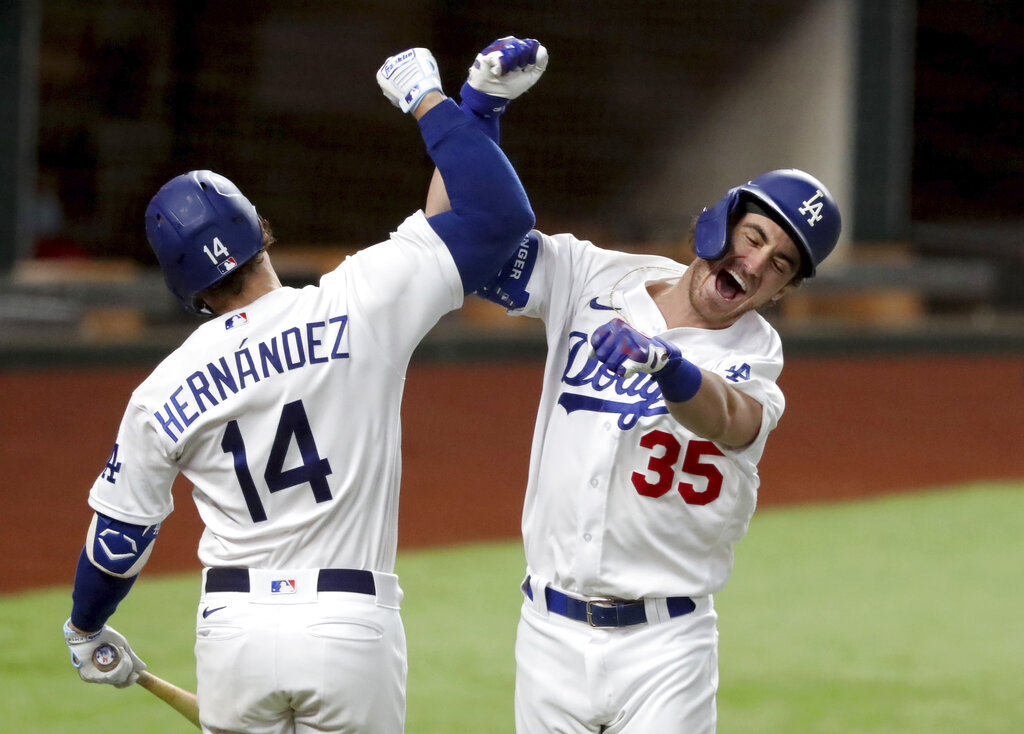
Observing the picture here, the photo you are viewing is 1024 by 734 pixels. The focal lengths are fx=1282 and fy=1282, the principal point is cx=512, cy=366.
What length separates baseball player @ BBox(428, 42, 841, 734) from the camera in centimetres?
276

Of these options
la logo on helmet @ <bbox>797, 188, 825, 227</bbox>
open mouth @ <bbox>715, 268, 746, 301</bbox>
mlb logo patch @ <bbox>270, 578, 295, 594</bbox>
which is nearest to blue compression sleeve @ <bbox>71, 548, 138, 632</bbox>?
mlb logo patch @ <bbox>270, 578, 295, 594</bbox>

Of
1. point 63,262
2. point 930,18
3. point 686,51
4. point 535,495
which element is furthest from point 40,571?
point 930,18

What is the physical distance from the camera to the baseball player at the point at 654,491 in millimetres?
2764

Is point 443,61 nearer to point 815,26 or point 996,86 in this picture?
point 815,26

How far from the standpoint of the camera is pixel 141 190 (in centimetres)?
1638

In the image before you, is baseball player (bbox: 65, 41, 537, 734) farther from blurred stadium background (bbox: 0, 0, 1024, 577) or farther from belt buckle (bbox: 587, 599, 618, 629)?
blurred stadium background (bbox: 0, 0, 1024, 577)

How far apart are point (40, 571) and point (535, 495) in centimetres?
458

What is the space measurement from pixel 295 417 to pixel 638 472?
769mm

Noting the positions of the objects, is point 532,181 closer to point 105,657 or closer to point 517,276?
point 517,276

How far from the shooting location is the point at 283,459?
251 centimetres

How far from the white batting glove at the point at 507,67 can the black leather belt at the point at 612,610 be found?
43.9 inches

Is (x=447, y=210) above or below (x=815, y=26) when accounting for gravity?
below

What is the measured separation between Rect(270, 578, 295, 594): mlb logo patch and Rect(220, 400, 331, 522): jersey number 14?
18cm

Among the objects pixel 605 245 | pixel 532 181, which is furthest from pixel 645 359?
pixel 532 181
